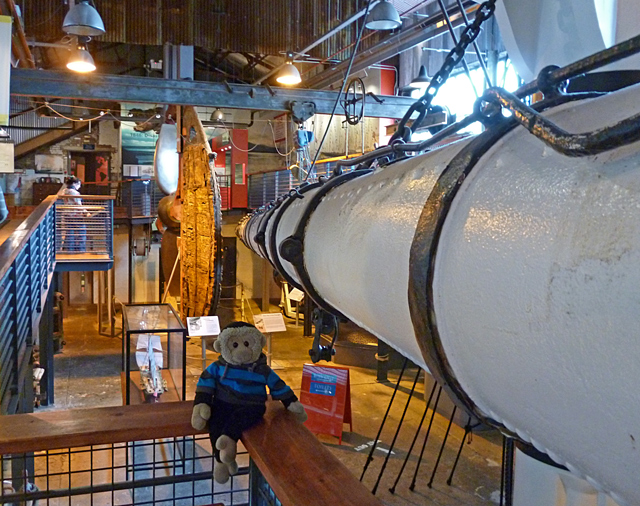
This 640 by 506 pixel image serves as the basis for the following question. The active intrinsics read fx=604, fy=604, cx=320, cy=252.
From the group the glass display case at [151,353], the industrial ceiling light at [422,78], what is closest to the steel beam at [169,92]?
the industrial ceiling light at [422,78]

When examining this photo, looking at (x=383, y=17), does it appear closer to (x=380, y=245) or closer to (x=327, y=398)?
(x=327, y=398)

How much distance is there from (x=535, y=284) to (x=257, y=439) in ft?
6.71

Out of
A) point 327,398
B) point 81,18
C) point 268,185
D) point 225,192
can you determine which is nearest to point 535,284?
point 81,18

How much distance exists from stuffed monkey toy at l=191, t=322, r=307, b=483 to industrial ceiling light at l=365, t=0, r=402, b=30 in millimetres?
4143

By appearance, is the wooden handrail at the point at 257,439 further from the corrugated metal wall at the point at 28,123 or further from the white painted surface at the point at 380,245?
the corrugated metal wall at the point at 28,123

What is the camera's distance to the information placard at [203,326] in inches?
283

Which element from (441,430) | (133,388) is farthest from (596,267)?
(441,430)

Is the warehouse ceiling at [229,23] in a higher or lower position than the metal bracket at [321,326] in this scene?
higher

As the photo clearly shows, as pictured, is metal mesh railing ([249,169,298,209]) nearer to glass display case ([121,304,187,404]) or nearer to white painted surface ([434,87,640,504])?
glass display case ([121,304,187,404])

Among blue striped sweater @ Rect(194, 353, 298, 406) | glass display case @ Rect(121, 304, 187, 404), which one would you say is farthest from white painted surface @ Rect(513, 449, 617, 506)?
glass display case @ Rect(121, 304, 187, 404)

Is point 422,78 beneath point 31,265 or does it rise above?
above

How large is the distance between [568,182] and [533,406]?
0.18 m

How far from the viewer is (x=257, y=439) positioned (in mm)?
2322

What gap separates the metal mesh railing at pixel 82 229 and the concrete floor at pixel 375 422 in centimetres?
211
